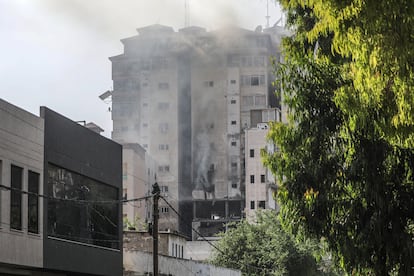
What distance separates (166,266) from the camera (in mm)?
46969

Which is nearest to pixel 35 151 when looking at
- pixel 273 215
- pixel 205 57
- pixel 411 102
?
pixel 411 102

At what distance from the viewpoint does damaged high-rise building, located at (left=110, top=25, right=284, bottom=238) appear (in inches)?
5433

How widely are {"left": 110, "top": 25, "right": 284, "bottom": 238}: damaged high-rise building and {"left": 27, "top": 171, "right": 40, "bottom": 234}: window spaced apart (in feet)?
336

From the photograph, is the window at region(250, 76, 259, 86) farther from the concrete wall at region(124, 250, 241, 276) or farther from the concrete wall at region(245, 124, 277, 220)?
the concrete wall at region(124, 250, 241, 276)

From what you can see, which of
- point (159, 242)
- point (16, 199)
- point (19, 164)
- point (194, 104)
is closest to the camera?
point (16, 199)

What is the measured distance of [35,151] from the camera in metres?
31.5

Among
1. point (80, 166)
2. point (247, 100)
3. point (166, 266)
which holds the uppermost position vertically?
point (247, 100)

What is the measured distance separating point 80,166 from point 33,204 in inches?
160

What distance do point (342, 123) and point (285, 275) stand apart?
40936mm

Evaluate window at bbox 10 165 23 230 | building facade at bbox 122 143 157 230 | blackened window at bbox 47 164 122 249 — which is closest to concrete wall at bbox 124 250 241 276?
blackened window at bbox 47 164 122 249

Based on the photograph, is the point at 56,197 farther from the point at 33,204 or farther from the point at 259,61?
the point at 259,61

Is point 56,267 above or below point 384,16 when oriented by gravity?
below

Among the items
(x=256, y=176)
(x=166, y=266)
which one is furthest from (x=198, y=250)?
(x=166, y=266)

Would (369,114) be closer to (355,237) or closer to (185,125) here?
(355,237)
